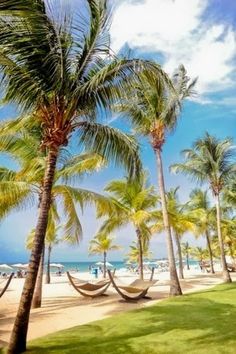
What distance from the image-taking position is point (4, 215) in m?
13.0

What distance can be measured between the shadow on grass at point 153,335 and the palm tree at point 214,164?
1227 centimetres

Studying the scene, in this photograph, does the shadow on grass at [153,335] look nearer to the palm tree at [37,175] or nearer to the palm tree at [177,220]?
the palm tree at [37,175]

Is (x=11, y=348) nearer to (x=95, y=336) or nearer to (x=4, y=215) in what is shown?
(x=95, y=336)

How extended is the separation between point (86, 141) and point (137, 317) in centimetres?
473

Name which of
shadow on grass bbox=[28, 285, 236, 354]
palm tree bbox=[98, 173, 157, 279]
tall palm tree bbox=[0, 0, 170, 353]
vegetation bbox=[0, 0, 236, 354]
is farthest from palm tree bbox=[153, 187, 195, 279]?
tall palm tree bbox=[0, 0, 170, 353]

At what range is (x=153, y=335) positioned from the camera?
7184mm

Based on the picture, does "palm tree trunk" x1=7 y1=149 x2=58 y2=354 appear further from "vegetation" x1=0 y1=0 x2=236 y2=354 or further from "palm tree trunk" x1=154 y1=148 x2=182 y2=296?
"palm tree trunk" x1=154 y1=148 x2=182 y2=296

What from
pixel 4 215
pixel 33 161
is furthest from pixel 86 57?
pixel 4 215

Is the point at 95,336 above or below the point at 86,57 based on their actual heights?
below

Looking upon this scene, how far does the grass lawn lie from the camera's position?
6.28 meters

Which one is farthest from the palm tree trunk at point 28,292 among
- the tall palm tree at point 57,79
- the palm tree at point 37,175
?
the palm tree at point 37,175

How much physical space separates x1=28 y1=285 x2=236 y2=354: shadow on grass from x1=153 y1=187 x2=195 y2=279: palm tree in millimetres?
11466

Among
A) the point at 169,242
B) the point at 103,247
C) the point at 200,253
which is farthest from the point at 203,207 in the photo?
the point at 200,253

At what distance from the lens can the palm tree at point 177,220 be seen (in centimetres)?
2162
